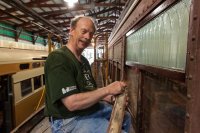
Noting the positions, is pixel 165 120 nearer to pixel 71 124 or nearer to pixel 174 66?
pixel 174 66

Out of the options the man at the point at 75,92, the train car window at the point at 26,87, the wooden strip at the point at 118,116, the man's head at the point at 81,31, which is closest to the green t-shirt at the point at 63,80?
the man at the point at 75,92

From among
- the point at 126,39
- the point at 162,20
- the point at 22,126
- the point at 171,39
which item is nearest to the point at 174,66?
the point at 171,39

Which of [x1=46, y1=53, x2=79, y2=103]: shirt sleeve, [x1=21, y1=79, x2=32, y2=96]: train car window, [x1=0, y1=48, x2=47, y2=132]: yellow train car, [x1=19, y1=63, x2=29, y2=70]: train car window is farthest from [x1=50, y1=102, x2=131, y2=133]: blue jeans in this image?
[x1=21, y1=79, x2=32, y2=96]: train car window

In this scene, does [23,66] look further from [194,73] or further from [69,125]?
[194,73]

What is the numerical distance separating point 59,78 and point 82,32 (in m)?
0.49

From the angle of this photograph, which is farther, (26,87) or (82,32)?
(26,87)

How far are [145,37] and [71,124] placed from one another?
1.19 metres

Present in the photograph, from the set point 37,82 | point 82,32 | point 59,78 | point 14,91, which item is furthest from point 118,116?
point 37,82

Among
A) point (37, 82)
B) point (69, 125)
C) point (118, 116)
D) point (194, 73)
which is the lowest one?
point (37, 82)

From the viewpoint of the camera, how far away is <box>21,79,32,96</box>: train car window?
4094 millimetres

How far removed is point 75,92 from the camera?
1377 millimetres

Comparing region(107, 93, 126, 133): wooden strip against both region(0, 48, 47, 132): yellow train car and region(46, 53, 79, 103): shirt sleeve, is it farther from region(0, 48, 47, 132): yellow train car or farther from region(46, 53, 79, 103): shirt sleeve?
region(0, 48, 47, 132): yellow train car

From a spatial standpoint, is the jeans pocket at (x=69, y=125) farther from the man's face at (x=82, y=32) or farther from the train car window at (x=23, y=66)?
the train car window at (x=23, y=66)

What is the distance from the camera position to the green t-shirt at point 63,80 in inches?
53.5
